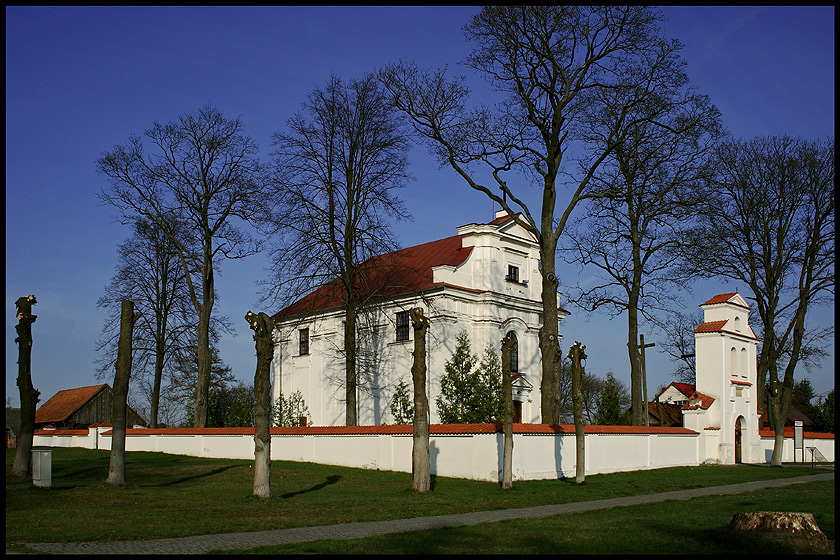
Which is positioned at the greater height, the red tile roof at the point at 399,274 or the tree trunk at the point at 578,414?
the red tile roof at the point at 399,274

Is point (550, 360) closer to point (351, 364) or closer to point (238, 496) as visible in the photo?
point (351, 364)

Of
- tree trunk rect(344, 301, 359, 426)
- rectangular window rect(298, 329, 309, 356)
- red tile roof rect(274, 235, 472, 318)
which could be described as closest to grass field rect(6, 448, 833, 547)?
tree trunk rect(344, 301, 359, 426)

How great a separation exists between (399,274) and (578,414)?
18.7 metres

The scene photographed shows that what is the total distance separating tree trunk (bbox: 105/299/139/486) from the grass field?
0.53 m

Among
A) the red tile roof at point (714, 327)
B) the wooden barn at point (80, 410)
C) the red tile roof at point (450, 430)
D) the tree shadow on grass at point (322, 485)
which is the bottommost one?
the wooden barn at point (80, 410)

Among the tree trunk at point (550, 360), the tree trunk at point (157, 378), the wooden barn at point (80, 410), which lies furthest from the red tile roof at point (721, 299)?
the wooden barn at point (80, 410)

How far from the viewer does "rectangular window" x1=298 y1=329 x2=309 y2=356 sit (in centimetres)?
4512

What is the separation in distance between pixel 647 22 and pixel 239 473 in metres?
19.4

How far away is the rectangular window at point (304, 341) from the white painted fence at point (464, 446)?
35.0ft

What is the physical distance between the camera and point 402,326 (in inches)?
1592

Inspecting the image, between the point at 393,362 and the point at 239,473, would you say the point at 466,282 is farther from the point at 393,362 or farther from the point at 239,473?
the point at 239,473

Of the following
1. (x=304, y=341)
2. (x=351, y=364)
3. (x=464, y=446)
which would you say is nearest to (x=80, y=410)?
(x=304, y=341)

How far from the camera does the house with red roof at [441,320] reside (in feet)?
127

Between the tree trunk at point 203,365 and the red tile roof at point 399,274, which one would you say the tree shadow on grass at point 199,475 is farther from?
the red tile roof at point 399,274
